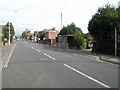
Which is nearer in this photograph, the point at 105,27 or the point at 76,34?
the point at 105,27

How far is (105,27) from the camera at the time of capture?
19750 millimetres

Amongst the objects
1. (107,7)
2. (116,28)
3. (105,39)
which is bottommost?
(105,39)

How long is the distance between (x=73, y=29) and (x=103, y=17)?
1952cm

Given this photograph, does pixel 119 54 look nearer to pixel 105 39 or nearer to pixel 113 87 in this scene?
pixel 105 39

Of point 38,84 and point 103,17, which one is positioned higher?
point 103,17

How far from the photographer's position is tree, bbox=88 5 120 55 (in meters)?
18.5

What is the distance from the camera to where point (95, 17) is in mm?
21344

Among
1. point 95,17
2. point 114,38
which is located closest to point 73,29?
point 95,17

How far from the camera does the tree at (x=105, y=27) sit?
18.5 m

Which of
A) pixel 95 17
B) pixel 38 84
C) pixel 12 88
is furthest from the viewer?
pixel 95 17

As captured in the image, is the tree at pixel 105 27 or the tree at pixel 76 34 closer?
the tree at pixel 105 27

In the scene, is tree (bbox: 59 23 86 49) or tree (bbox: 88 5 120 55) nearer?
tree (bbox: 88 5 120 55)

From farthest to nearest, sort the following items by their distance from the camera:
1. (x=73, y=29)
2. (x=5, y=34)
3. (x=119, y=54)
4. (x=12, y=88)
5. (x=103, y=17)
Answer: (x=5, y=34), (x=73, y=29), (x=103, y=17), (x=119, y=54), (x=12, y=88)

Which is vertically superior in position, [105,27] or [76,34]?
[105,27]
